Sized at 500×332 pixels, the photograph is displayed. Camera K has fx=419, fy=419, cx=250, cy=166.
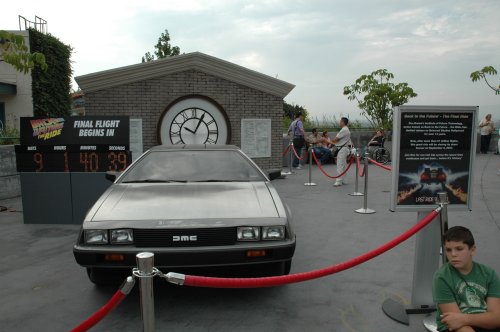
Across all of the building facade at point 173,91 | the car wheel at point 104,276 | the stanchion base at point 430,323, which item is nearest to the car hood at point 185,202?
the car wheel at point 104,276

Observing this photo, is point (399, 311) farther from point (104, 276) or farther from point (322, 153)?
point (322, 153)

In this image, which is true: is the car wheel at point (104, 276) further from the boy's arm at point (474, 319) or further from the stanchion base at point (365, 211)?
the stanchion base at point (365, 211)

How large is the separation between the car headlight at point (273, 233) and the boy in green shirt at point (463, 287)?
4.21 ft

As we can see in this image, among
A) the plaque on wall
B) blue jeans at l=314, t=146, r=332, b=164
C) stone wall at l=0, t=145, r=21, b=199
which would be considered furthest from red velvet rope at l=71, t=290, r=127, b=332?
blue jeans at l=314, t=146, r=332, b=164

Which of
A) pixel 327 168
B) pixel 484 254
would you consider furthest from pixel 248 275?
pixel 327 168

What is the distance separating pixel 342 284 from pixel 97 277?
2409 millimetres

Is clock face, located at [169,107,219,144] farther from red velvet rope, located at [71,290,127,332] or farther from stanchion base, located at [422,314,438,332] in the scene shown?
red velvet rope, located at [71,290,127,332]

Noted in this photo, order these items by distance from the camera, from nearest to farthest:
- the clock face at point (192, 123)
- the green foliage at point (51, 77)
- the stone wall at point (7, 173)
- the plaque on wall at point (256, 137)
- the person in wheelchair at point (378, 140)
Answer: the stone wall at point (7, 173) < the clock face at point (192, 123) < the plaque on wall at point (256, 137) < the person in wheelchair at point (378, 140) < the green foliage at point (51, 77)

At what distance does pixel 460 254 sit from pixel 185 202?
7.64 feet

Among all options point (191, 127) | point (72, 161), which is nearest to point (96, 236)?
point (72, 161)

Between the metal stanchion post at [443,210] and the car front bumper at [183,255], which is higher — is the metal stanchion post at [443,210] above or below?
above

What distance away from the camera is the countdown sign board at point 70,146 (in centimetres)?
670

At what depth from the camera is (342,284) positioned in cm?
426

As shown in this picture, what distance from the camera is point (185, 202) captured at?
394 cm
